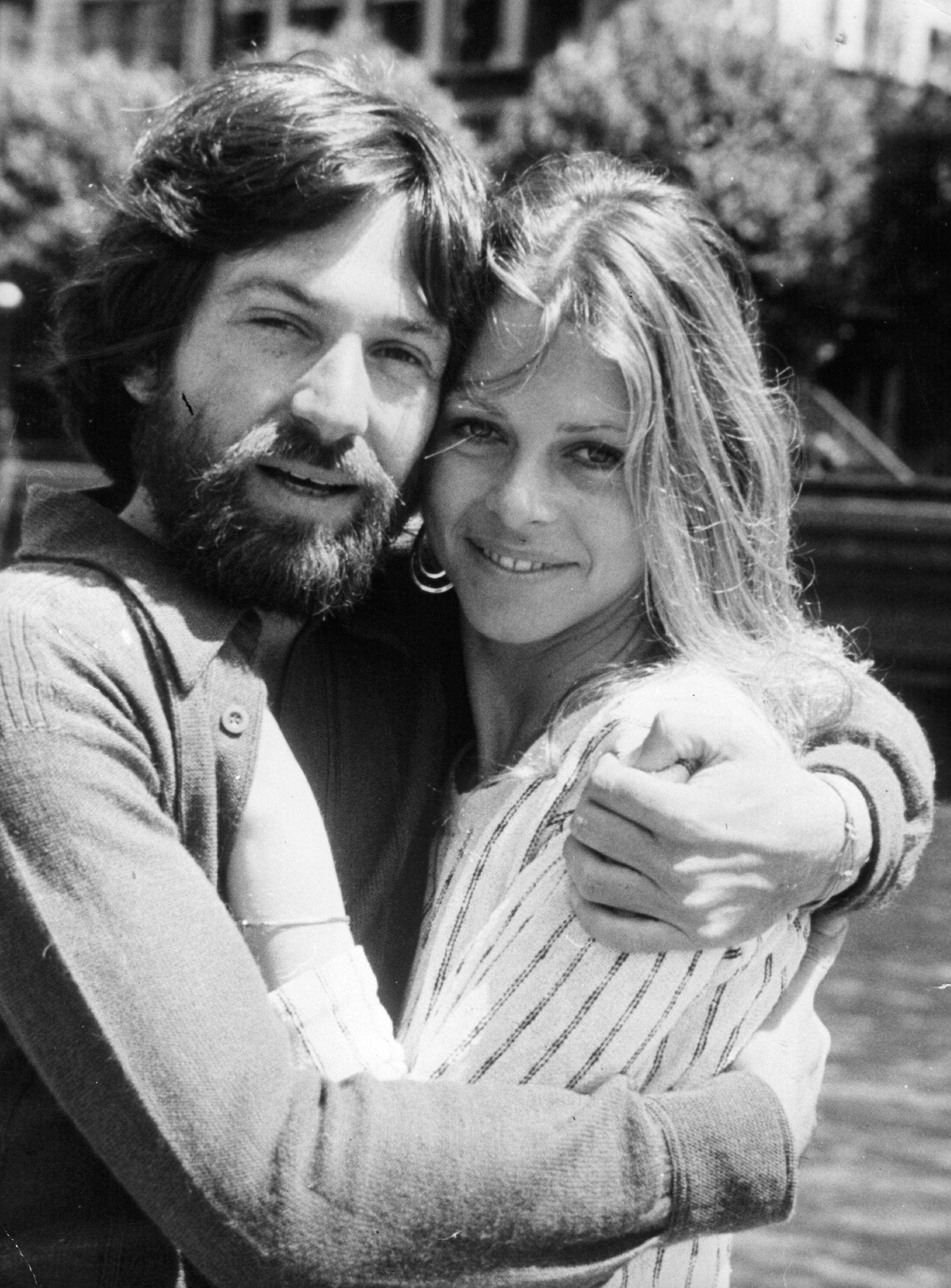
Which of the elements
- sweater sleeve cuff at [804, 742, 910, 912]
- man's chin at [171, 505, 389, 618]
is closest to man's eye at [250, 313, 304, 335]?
man's chin at [171, 505, 389, 618]

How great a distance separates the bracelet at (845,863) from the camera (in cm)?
209

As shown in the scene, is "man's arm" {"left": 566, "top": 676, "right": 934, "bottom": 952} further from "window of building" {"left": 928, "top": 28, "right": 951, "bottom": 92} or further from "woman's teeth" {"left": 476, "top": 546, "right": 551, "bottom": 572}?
"window of building" {"left": 928, "top": 28, "right": 951, "bottom": 92}

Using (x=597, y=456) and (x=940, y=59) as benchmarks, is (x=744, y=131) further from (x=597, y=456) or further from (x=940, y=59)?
(x=597, y=456)

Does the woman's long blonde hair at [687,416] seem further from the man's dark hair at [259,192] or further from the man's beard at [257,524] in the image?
the man's beard at [257,524]

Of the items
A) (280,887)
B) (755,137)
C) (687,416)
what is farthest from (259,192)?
(755,137)

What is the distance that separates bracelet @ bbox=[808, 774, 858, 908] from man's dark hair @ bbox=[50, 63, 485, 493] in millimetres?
829

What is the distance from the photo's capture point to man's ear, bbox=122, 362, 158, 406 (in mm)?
2314

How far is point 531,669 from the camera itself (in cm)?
243

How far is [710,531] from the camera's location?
2350 millimetres

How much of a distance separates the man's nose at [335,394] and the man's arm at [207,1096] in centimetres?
52

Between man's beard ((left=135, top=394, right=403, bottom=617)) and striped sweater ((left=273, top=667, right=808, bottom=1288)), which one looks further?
man's beard ((left=135, top=394, right=403, bottom=617))

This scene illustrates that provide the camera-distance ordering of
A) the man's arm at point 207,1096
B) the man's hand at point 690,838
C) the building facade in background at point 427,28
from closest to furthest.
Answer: the man's arm at point 207,1096 < the man's hand at point 690,838 < the building facade in background at point 427,28

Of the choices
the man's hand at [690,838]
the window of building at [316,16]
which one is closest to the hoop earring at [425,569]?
the man's hand at [690,838]

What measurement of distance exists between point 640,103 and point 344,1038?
16.6 metres
